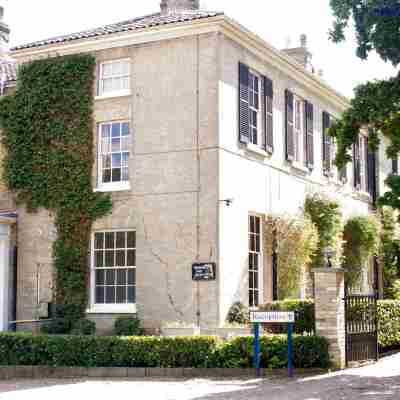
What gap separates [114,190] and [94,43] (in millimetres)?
4394

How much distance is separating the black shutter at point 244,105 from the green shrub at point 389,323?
19.5 ft

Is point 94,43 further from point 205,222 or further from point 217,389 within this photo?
point 217,389

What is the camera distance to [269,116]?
2425cm

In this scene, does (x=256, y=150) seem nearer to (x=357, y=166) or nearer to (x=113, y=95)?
(x=113, y=95)

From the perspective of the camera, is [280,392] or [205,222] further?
[205,222]

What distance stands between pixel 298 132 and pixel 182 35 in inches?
253

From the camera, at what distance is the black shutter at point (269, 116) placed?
24.0 m

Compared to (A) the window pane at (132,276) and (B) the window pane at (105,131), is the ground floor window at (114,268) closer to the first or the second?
(A) the window pane at (132,276)

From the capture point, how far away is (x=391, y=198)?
17750 mm

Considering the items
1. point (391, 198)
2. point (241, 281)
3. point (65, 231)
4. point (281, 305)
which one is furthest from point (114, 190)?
point (391, 198)

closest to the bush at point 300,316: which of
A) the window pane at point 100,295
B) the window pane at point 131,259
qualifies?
the window pane at point 131,259

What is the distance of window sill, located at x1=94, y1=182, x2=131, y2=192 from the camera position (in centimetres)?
2242

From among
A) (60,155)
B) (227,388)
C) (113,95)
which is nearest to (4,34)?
(60,155)

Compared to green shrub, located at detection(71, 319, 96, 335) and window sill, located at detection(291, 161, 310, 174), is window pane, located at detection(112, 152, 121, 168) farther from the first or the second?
window sill, located at detection(291, 161, 310, 174)
